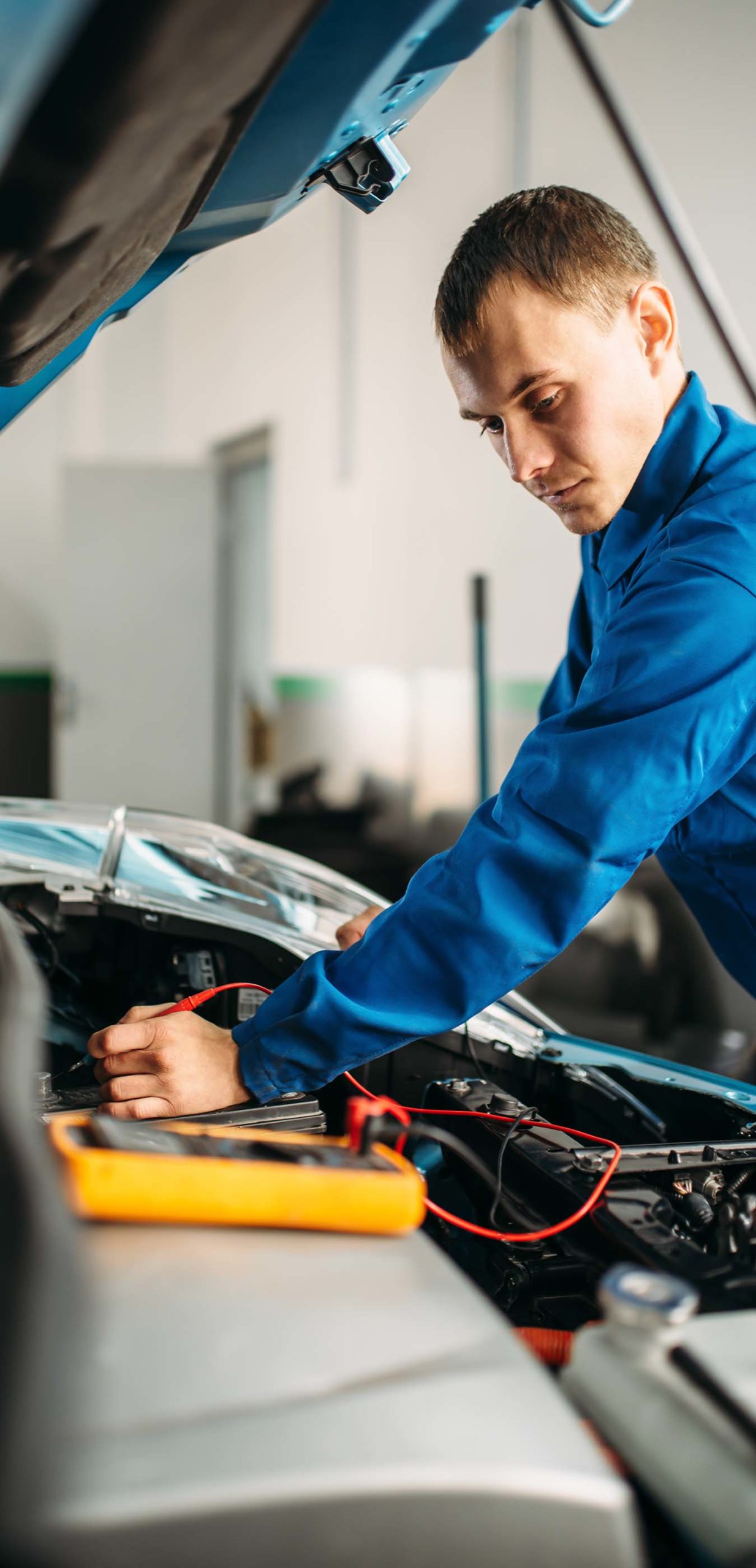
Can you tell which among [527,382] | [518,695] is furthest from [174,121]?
[518,695]

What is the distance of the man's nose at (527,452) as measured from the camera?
101cm

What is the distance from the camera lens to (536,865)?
0.87 metres

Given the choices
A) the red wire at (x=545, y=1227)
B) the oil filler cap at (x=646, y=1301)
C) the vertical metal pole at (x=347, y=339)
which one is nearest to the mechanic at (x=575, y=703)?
the red wire at (x=545, y=1227)

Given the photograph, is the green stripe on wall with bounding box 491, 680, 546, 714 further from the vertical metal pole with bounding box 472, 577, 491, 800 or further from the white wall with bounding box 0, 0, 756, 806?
the vertical metal pole with bounding box 472, 577, 491, 800

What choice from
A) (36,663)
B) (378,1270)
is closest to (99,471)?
(36,663)

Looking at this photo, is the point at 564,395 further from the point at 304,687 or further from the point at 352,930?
the point at 304,687

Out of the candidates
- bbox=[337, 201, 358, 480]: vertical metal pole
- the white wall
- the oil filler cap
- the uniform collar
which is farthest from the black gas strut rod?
bbox=[337, 201, 358, 480]: vertical metal pole

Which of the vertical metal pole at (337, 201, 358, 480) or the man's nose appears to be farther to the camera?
the vertical metal pole at (337, 201, 358, 480)

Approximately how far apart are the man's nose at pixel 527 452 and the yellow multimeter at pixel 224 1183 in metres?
Answer: 0.67

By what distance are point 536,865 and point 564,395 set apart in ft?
1.38

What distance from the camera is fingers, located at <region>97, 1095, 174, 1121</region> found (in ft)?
2.79

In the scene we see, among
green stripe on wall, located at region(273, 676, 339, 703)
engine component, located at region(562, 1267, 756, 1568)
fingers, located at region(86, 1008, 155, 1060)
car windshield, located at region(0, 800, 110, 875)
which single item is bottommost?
engine component, located at region(562, 1267, 756, 1568)

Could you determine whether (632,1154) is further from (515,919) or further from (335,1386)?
(335,1386)

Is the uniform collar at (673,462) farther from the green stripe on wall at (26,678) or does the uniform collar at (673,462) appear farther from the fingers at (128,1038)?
the green stripe on wall at (26,678)
